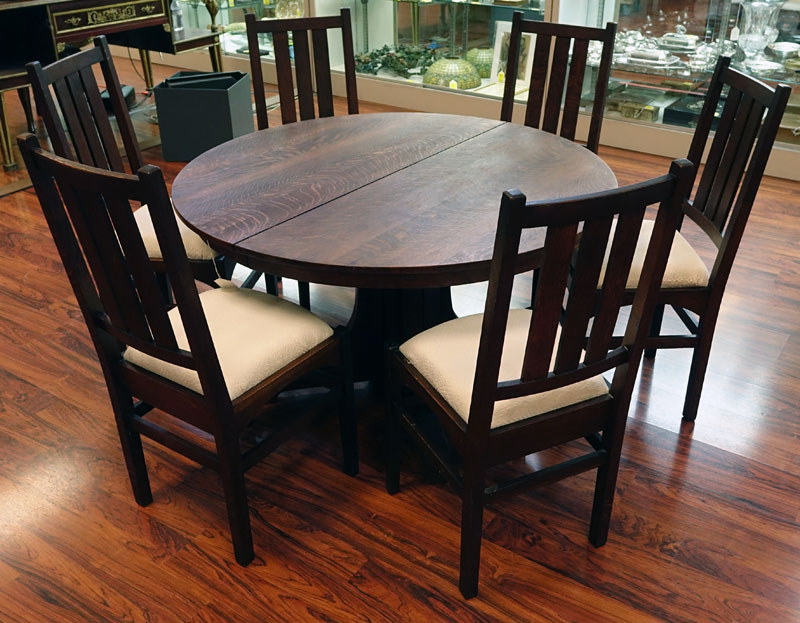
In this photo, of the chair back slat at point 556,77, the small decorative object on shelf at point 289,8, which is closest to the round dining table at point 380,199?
the chair back slat at point 556,77

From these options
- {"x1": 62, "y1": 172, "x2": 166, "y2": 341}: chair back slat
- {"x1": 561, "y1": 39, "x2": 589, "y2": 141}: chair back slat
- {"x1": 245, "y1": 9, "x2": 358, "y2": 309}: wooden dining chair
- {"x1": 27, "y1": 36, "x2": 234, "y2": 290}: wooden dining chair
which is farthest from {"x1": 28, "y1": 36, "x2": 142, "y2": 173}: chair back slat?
{"x1": 561, "y1": 39, "x2": 589, "y2": 141}: chair back slat

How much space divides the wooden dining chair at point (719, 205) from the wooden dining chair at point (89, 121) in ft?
3.75

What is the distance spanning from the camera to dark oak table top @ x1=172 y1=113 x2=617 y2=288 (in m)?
1.63

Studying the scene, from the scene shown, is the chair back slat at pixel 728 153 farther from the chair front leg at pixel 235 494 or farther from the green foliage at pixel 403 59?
the green foliage at pixel 403 59

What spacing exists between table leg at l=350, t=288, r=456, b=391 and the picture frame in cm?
260

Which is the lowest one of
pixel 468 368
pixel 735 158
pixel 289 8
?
pixel 289 8

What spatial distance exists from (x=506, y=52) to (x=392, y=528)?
333 centimetres

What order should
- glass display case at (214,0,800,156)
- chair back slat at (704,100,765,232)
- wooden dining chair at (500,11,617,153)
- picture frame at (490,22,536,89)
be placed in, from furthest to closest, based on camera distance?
1. picture frame at (490,22,536,89)
2. glass display case at (214,0,800,156)
3. wooden dining chair at (500,11,617,153)
4. chair back slat at (704,100,765,232)

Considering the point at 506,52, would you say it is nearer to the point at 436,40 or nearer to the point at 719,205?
the point at 436,40

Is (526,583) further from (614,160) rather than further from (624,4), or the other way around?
(624,4)

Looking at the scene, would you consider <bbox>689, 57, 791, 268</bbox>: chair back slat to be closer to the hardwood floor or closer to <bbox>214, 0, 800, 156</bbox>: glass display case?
the hardwood floor

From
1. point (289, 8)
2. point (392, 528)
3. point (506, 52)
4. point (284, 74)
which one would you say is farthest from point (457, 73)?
point (392, 528)

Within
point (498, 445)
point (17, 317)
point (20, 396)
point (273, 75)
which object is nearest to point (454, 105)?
point (273, 75)

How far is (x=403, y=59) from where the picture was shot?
4.82 meters
